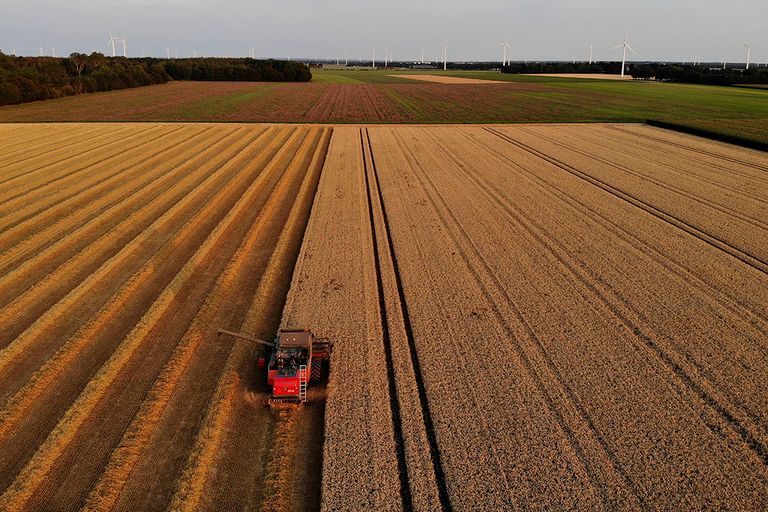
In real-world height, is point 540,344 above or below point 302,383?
below

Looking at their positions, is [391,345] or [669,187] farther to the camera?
[669,187]

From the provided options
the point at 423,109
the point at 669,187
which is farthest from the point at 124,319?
the point at 423,109

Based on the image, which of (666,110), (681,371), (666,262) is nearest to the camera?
(681,371)

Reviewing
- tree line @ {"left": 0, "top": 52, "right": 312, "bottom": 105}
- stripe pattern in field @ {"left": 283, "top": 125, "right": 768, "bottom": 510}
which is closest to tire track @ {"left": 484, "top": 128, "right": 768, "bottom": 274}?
stripe pattern in field @ {"left": 283, "top": 125, "right": 768, "bottom": 510}

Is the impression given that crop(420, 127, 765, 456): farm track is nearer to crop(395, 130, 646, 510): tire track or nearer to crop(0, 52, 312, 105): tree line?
crop(395, 130, 646, 510): tire track

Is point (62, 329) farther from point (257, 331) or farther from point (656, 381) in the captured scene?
point (656, 381)

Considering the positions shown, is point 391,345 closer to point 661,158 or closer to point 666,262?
point 666,262

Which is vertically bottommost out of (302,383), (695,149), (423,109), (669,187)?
(302,383)
